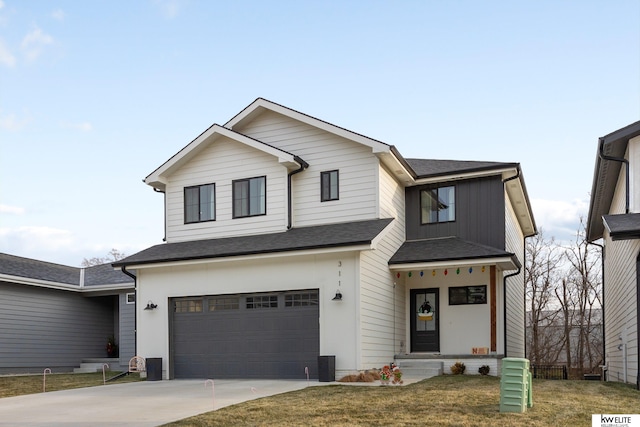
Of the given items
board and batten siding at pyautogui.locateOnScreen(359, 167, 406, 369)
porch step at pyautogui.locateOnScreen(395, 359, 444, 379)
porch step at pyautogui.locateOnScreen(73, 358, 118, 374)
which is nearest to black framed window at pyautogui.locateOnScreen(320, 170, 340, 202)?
→ board and batten siding at pyautogui.locateOnScreen(359, 167, 406, 369)

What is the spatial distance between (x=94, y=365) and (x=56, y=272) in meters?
3.85

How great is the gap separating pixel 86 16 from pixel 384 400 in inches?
514

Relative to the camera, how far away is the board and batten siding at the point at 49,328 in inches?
881

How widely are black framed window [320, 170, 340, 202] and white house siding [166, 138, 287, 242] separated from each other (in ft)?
3.32

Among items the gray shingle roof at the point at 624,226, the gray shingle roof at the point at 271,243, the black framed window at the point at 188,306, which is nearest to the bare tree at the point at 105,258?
the gray shingle roof at the point at 271,243

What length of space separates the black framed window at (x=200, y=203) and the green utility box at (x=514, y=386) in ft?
37.3

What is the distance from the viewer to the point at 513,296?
22781mm

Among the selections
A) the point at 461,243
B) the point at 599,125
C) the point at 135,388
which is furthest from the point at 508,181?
the point at 135,388

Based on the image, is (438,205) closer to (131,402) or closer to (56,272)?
(131,402)

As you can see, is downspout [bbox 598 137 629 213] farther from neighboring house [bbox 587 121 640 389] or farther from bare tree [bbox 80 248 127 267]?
bare tree [bbox 80 248 127 267]

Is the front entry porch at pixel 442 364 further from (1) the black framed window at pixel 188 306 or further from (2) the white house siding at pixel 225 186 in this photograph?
(1) the black framed window at pixel 188 306

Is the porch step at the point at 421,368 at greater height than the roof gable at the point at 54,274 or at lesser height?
lesser

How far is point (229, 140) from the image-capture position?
1923cm

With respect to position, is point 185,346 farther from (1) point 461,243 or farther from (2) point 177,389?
(1) point 461,243
